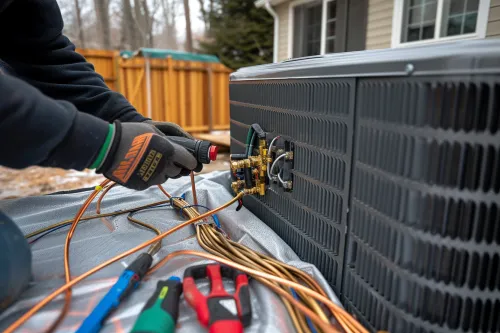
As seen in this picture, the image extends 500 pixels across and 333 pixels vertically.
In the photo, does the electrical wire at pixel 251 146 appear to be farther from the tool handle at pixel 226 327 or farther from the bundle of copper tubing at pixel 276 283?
the tool handle at pixel 226 327

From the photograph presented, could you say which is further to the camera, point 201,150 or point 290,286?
point 201,150

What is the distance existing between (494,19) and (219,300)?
311 centimetres

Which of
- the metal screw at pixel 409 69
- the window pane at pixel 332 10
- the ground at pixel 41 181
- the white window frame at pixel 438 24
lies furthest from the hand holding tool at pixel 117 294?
the window pane at pixel 332 10

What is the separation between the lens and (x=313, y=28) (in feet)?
15.3

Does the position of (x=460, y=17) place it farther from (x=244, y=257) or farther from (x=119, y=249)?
(x=119, y=249)

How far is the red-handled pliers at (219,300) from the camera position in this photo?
1.79ft

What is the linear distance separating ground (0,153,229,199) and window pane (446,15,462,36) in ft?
8.83

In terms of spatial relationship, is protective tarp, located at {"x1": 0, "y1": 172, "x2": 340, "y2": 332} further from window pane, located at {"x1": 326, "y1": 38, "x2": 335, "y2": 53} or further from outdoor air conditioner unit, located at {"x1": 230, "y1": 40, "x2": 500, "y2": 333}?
window pane, located at {"x1": 326, "y1": 38, "x2": 335, "y2": 53}

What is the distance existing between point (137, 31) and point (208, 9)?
8.03 feet

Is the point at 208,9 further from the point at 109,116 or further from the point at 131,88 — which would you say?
the point at 109,116

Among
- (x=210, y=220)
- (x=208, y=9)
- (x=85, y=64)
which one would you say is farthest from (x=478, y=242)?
(x=208, y=9)

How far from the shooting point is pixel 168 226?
1.03 metres

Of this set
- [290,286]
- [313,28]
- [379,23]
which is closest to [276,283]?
[290,286]

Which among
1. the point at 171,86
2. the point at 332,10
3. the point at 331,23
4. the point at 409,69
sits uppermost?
the point at 332,10
